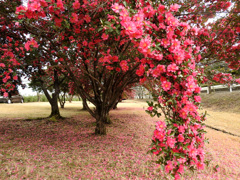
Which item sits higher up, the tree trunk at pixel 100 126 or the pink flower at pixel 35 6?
the pink flower at pixel 35 6

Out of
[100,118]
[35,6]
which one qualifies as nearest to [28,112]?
[100,118]

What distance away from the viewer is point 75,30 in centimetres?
329

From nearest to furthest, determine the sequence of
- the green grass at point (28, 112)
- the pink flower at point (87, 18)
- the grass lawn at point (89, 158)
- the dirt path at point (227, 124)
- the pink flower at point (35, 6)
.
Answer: the pink flower at point (35, 6) < the grass lawn at point (89, 158) < the pink flower at point (87, 18) < the dirt path at point (227, 124) < the green grass at point (28, 112)

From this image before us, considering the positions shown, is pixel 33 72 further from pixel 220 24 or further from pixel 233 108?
pixel 233 108

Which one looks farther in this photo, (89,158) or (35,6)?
(89,158)

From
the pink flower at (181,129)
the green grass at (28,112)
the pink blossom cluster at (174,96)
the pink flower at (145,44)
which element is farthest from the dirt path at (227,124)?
the green grass at (28,112)

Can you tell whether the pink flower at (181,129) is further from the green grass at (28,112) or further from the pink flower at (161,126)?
the green grass at (28,112)

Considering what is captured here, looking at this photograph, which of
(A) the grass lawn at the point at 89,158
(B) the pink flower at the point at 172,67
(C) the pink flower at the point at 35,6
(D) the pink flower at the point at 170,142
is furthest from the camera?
(A) the grass lawn at the point at 89,158

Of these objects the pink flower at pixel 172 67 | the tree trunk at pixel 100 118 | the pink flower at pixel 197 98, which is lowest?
the tree trunk at pixel 100 118

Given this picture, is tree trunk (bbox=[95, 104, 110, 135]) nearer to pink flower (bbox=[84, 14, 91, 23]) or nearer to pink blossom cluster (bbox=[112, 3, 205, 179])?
pink flower (bbox=[84, 14, 91, 23])

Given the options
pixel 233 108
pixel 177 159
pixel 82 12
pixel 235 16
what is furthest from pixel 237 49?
pixel 233 108

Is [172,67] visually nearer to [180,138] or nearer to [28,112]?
[180,138]

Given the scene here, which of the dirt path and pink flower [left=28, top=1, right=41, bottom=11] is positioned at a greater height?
pink flower [left=28, top=1, right=41, bottom=11]

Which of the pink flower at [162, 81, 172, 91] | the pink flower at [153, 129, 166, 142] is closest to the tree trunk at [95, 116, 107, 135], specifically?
the pink flower at [153, 129, 166, 142]
